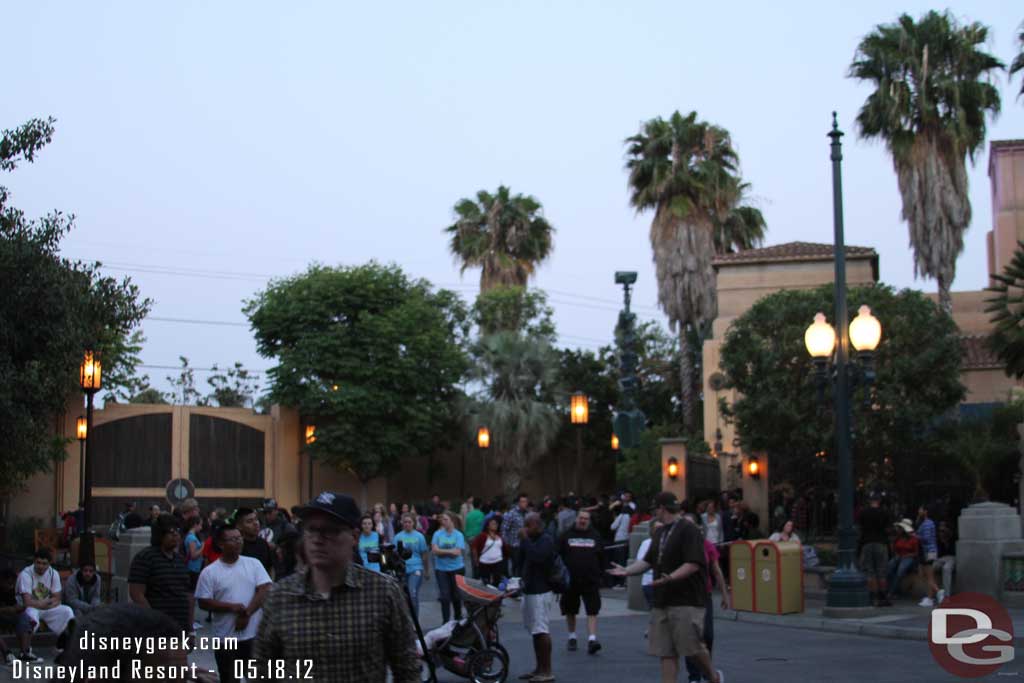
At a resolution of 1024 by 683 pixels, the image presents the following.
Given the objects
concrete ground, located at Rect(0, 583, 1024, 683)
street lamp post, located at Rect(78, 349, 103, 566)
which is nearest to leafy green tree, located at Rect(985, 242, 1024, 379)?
concrete ground, located at Rect(0, 583, 1024, 683)

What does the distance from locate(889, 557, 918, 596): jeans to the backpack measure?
26.7 feet

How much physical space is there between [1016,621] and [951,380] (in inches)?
627

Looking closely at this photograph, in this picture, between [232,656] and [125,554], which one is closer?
[232,656]

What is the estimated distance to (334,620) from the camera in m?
4.65

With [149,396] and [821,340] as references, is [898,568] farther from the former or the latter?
[149,396]

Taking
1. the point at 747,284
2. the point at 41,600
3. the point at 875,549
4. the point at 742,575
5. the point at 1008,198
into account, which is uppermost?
the point at 1008,198

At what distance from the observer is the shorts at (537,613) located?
1309cm

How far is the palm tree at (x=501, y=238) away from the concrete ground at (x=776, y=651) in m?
33.8

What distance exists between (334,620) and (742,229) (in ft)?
155

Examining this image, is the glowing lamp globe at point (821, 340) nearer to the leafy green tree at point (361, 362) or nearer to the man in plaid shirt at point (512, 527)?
the man in plaid shirt at point (512, 527)

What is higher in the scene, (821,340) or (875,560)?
(821,340)

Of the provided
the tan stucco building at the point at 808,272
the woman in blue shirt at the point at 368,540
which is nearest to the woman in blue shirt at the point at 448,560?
the woman in blue shirt at the point at 368,540

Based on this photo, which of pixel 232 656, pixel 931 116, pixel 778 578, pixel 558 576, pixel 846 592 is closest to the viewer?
pixel 232 656

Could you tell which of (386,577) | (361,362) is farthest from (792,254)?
(386,577)
